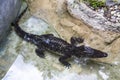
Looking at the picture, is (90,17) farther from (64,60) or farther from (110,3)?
(64,60)

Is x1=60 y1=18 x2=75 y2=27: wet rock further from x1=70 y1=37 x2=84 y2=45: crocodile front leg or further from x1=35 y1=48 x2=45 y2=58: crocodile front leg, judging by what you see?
x1=35 y1=48 x2=45 y2=58: crocodile front leg

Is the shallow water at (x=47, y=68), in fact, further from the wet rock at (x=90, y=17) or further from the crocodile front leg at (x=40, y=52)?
the wet rock at (x=90, y=17)

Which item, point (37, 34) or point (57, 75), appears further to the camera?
point (37, 34)

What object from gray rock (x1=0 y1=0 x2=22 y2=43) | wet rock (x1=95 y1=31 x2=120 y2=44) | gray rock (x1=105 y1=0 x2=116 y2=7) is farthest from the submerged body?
gray rock (x1=105 y1=0 x2=116 y2=7)

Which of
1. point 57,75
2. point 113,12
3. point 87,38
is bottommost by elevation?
point 57,75

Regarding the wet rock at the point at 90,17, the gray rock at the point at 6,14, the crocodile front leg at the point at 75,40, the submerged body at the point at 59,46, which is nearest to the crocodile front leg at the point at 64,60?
the submerged body at the point at 59,46

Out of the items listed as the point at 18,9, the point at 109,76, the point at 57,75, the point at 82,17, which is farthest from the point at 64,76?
the point at 18,9

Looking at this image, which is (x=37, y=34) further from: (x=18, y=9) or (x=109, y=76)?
(x=109, y=76)

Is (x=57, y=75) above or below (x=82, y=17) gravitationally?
below

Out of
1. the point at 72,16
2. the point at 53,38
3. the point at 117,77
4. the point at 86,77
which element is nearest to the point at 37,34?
the point at 53,38
